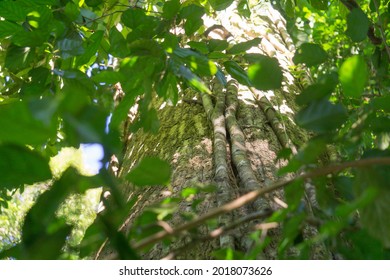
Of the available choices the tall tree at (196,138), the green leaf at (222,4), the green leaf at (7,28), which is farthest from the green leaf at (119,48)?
the green leaf at (222,4)

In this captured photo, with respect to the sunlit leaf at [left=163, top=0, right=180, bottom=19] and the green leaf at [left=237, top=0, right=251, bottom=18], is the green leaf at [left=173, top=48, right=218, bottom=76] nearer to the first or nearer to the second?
the sunlit leaf at [left=163, top=0, right=180, bottom=19]

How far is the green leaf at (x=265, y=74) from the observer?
0.58m

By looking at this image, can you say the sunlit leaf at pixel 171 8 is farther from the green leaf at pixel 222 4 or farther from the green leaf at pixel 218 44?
the green leaf at pixel 222 4

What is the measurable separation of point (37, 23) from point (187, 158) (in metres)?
0.72

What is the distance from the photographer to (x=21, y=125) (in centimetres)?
34

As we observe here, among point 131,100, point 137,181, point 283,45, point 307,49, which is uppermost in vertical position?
point 307,49

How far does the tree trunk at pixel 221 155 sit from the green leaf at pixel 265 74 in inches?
7.0

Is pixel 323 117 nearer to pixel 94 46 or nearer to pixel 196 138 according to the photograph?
pixel 94 46

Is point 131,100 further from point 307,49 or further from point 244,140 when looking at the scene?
point 244,140

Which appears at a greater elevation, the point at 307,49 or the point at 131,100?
the point at 307,49

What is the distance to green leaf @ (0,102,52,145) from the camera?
33 centimetres
